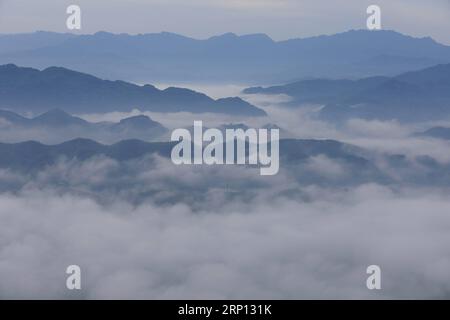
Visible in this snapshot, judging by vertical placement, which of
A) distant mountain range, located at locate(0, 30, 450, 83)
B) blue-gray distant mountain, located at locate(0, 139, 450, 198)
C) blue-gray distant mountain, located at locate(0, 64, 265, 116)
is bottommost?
blue-gray distant mountain, located at locate(0, 139, 450, 198)

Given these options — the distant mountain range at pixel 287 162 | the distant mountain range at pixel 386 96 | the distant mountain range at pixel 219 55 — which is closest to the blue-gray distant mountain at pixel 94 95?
the distant mountain range at pixel 219 55

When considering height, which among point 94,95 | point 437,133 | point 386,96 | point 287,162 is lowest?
point 287,162

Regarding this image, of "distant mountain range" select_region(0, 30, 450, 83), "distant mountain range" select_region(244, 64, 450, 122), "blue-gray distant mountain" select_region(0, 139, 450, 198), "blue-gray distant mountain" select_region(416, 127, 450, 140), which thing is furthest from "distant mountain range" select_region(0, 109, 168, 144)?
"blue-gray distant mountain" select_region(416, 127, 450, 140)

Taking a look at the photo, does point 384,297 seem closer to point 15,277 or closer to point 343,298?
point 343,298

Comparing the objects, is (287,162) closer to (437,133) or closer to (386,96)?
(386,96)

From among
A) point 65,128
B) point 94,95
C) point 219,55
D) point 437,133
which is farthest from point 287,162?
point 65,128

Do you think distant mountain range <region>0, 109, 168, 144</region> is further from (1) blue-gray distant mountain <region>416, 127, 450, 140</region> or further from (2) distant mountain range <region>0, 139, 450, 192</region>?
(1) blue-gray distant mountain <region>416, 127, 450, 140</region>
